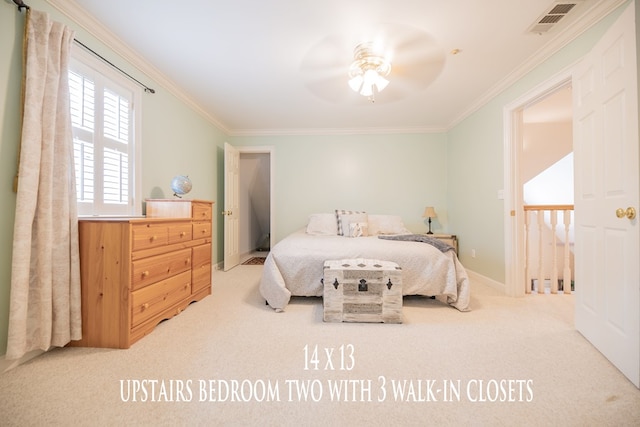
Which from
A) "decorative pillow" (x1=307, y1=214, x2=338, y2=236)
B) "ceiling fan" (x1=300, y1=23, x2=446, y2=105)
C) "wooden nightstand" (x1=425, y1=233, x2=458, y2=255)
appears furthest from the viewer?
"wooden nightstand" (x1=425, y1=233, x2=458, y2=255)

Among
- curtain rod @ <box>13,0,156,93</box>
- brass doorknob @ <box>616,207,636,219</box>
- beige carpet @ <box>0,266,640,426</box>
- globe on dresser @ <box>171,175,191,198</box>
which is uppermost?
curtain rod @ <box>13,0,156,93</box>

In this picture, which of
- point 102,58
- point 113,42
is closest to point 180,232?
point 102,58

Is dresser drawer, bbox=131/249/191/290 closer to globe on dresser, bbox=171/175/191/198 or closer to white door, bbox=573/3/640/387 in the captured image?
globe on dresser, bbox=171/175/191/198

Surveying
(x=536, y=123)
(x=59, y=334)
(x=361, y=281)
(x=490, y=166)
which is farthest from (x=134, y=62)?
(x=536, y=123)

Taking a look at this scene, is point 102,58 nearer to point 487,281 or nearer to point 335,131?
point 335,131

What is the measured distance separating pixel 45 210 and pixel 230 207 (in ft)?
8.21

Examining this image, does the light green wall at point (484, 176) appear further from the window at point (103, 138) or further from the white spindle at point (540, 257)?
the window at point (103, 138)

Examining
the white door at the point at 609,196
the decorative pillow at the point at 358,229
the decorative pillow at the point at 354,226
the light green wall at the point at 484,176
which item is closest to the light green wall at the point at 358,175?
the light green wall at the point at 484,176

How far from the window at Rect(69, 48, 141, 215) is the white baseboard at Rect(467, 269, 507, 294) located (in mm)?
3861

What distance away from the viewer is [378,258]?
2.37 meters

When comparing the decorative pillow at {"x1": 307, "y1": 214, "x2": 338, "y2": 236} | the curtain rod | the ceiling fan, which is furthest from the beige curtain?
the decorative pillow at {"x1": 307, "y1": 214, "x2": 338, "y2": 236}

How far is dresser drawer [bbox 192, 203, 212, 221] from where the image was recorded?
239 centimetres

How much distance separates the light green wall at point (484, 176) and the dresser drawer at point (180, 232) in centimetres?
333

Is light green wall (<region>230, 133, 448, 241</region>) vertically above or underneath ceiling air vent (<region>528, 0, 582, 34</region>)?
underneath
